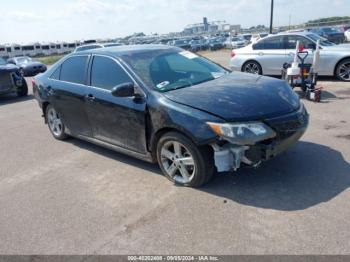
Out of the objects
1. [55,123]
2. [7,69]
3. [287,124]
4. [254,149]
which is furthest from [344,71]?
[7,69]

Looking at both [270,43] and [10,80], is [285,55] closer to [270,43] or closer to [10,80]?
[270,43]

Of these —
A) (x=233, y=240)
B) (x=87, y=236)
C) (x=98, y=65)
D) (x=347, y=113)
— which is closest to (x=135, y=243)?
(x=87, y=236)

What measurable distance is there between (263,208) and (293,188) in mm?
565

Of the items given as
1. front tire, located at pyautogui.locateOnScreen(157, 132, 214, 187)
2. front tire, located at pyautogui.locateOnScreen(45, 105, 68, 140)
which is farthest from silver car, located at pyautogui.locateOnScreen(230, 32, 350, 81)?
front tire, located at pyautogui.locateOnScreen(157, 132, 214, 187)

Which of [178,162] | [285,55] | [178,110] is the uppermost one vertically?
[178,110]

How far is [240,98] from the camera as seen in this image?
4.07 m

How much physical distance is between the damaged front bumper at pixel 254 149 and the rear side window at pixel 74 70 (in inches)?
105

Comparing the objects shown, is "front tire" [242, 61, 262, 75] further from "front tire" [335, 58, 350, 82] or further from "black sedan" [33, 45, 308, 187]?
"black sedan" [33, 45, 308, 187]

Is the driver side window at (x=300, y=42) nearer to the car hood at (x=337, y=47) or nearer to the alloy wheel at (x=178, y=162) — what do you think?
the car hood at (x=337, y=47)

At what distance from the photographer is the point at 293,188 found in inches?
159

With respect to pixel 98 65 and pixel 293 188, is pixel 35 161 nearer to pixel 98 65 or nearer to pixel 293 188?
pixel 98 65

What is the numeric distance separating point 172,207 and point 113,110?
1662 mm

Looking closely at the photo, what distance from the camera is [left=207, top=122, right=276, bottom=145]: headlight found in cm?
372

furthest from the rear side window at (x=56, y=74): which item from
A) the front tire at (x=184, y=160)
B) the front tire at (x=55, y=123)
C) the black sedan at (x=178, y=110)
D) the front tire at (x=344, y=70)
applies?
the front tire at (x=344, y=70)
